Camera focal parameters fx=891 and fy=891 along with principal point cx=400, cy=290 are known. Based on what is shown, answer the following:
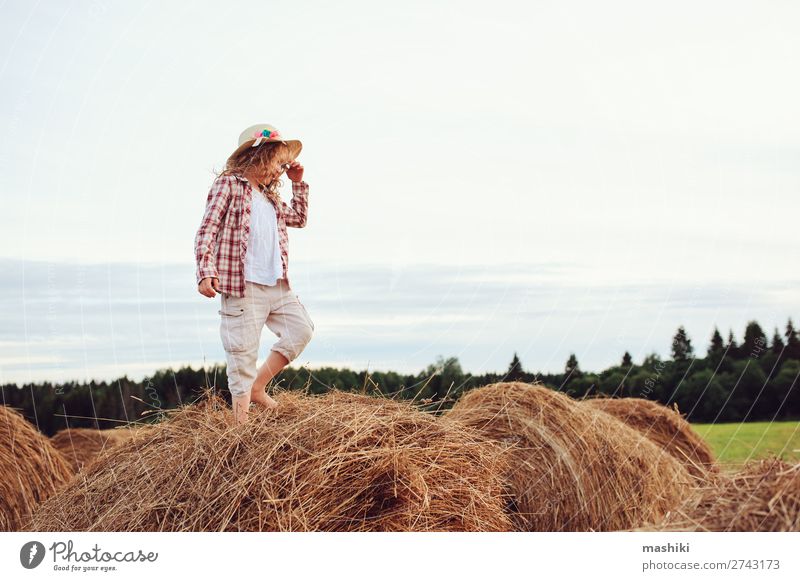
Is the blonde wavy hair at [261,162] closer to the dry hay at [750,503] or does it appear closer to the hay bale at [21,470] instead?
the hay bale at [21,470]

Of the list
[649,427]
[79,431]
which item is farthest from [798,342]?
[79,431]

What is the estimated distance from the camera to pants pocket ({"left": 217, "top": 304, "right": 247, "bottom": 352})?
4.58 meters

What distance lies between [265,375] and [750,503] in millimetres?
2660

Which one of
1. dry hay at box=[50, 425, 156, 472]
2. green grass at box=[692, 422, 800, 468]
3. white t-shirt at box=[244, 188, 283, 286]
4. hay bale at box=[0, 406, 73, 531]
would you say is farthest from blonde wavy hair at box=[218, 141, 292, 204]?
green grass at box=[692, 422, 800, 468]

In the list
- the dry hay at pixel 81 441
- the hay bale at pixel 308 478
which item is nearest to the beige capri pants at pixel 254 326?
the hay bale at pixel 308 478

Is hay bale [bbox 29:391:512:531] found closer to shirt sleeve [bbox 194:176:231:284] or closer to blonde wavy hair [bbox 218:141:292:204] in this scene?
shirt sleeve [bbox 194:176:231:284]

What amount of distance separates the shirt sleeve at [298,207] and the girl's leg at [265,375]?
2.46 ft

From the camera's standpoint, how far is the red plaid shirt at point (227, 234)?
4504 millimetres

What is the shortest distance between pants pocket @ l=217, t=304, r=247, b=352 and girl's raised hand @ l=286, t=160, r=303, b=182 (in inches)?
32.6

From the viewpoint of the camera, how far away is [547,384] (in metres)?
5.58

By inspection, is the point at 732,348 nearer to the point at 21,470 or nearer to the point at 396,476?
the point at 396,476
